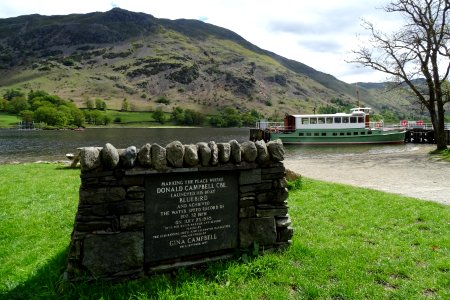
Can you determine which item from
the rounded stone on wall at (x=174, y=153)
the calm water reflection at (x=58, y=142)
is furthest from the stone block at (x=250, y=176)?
the calm water reflection at (x=58, y=142)

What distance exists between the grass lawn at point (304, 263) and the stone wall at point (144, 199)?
296mm

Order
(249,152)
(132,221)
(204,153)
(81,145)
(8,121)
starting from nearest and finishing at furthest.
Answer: (132,221)
(204,153)
(249,152)
(81,145)
(8,121)

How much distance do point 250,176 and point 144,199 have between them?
2216mm

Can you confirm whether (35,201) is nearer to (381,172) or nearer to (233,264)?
(233,264)

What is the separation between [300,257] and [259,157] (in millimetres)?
2259

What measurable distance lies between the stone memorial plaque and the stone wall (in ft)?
0.13

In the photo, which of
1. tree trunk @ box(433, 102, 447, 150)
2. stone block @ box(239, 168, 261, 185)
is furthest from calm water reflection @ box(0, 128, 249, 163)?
tree trunk @ box(433, 102, 447, 150)

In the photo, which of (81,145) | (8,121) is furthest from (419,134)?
(8,121)

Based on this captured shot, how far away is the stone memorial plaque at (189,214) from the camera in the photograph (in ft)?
20.9

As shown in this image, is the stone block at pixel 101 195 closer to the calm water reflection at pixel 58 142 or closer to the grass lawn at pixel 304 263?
the grass lawn at pixel 304 263

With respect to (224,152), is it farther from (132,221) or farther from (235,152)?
(132,221)

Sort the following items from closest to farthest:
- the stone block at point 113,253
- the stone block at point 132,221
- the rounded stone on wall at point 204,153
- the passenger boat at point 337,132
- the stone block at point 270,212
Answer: the stone block at point 113,253 → the stone block at point 132,221 → the rounded stone on wall at point 204,153 → the stone block at point 270,212 → the passenger boat at point 337,132

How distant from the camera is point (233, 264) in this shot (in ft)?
22.1

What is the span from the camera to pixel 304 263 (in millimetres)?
6914
